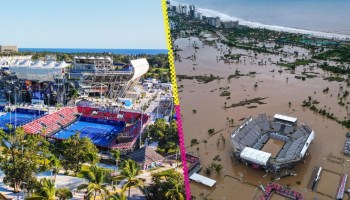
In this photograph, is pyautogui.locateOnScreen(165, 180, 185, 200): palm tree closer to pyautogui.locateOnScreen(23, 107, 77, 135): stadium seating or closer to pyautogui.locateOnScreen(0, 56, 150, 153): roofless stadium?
pyautogui.locateOnScreen(0, 56, 150, 153): roofless stadium

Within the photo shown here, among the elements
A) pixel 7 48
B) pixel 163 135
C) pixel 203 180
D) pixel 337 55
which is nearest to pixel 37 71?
pixel 163 135

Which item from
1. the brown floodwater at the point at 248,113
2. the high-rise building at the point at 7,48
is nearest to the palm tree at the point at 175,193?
the brown floodwater at the point at 248,113

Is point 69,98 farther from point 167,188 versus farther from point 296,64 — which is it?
point 296,64

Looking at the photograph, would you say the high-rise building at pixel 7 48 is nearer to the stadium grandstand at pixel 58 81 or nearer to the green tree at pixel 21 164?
the stadium grandstand at pixel 58 81

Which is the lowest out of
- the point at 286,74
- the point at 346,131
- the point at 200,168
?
the point at 200,168

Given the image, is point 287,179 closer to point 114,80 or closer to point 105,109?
point 105,109

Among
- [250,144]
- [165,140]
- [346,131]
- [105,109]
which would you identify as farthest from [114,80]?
[346,131]
